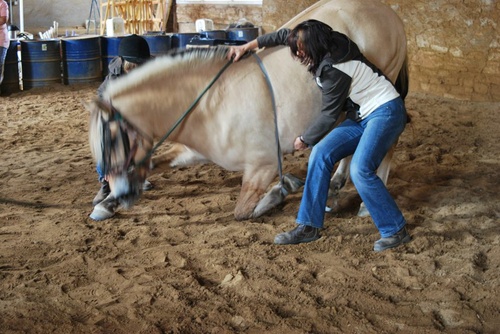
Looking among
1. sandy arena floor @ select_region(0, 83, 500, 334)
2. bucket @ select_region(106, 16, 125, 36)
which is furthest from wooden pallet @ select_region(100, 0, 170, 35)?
sandy arena floor @ select_region(0, 83, 500, 334)

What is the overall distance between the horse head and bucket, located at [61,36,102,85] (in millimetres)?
6643

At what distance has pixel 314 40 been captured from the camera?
11.6 ft

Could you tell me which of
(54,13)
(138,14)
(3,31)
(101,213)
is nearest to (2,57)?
(3,31)

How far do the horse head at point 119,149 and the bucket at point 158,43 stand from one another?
715 centimetres

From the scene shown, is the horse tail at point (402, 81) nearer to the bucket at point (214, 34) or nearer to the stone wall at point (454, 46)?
the stone wall at point (454, 46)

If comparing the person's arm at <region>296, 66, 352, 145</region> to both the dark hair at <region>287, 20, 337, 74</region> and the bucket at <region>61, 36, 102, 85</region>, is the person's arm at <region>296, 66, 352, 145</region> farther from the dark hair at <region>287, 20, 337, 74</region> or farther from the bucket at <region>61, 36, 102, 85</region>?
the bucket at <region>61, 36, 102, 85</region>

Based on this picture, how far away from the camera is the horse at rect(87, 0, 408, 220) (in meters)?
4.04

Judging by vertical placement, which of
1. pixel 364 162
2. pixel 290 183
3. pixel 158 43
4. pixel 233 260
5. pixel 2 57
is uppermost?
pixel 158 43

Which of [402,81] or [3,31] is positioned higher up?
[3,31]

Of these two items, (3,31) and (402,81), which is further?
(3,31)

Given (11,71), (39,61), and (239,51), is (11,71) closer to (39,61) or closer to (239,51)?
(39,61)

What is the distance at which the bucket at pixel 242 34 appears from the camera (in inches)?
452

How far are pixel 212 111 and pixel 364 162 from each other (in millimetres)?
1153

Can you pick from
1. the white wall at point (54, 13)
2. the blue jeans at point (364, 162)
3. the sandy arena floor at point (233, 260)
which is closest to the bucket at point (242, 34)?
the sandy arena floor at point (233, 260)
